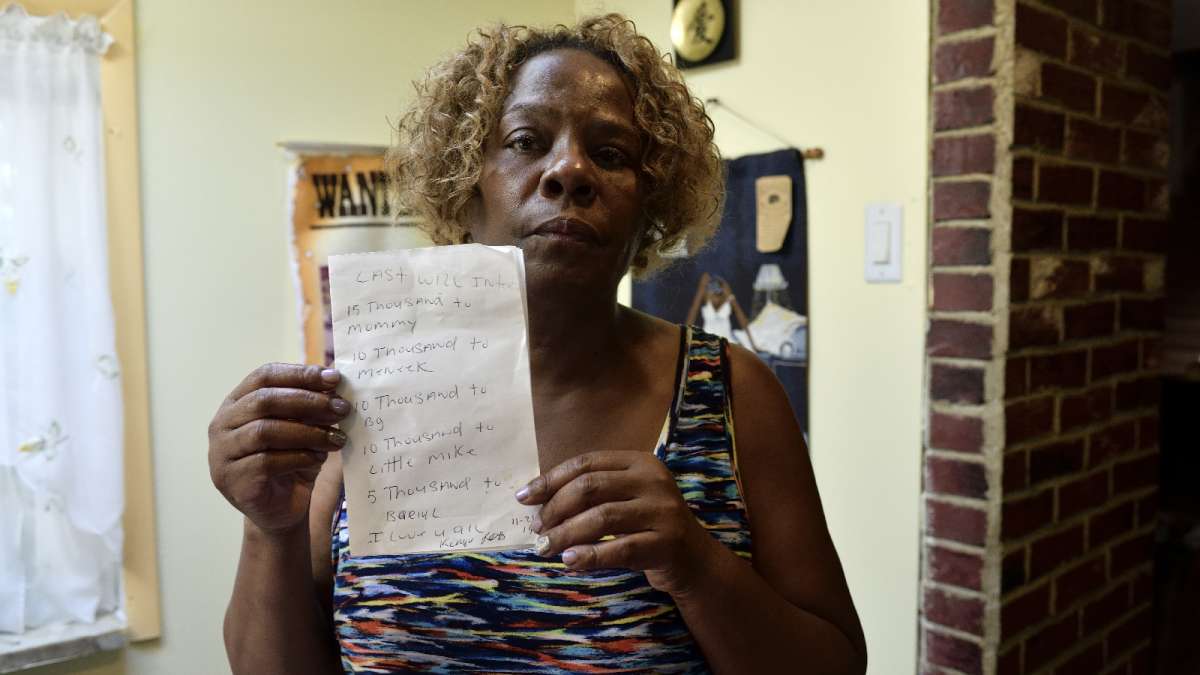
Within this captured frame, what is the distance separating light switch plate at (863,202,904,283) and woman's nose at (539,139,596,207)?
1.09 m

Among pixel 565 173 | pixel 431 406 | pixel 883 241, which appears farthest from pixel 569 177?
pixel 883 241

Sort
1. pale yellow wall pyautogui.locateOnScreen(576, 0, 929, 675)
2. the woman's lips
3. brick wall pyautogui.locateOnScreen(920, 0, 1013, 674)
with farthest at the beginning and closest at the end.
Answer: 1. pale yellow wall pyautogui.locateOnScreen(576, 0, 929, 675)
2. brick wall pyautogui.locateOnScreen(920, 0, 1013, 674)
3. the woman's lips

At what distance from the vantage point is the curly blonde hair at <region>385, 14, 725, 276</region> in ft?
3.33

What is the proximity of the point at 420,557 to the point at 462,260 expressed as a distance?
1.17 feet

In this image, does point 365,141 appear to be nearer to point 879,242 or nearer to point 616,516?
point 879,242

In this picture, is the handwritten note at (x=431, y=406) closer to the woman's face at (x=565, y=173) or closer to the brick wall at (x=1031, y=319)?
the woman's face at (x=565, y=173)

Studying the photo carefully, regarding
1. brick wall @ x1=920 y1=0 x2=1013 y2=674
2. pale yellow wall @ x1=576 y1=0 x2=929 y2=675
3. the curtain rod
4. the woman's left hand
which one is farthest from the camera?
the curtain rod

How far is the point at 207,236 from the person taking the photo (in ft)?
7.47

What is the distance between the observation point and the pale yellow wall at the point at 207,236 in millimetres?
2211

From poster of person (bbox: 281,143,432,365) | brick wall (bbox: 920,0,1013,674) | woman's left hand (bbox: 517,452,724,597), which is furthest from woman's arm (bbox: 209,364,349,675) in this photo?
poster of person (bbox: 281,143,432,365)

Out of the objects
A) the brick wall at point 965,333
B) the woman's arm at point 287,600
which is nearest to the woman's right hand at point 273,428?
the woman's arm at point 287,600

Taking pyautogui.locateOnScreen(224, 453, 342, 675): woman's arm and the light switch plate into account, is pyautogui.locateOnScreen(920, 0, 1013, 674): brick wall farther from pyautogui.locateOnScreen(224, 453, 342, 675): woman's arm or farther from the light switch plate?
pyautogui.locateOnScreen(224, 453, 342, 675): woman's arm

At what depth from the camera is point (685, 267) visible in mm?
2266

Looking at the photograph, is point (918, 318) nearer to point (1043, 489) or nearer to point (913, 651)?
point (1043, 489)
